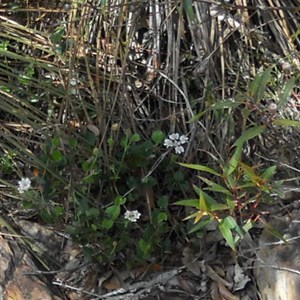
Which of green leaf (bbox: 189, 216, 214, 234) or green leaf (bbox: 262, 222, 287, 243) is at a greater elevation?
green leaf (bbox: 189, 216, 214, 234)

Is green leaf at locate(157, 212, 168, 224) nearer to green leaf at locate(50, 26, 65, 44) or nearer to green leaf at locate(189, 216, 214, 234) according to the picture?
green leaf at locate(189, 216, 214, 234)

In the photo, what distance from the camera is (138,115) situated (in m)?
2.36

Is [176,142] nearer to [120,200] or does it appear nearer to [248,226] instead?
[120,200]

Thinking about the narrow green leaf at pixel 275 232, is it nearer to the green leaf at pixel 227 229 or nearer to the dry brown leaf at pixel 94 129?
the green leaf at pixel 227 229

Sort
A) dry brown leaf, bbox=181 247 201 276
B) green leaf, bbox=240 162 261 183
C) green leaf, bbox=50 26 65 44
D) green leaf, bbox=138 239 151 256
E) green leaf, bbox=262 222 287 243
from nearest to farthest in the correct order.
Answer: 1. green leaf, bbox=240 162 261 183
2. green leaf, bbox=262 222 287 243
3. green leaf, bbox=138 239 151 256
4. dry brown leaf, bbox=181 247 201 276
5. green leaf, bbox=50 26 65 44

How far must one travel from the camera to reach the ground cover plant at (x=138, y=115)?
6.98 feet

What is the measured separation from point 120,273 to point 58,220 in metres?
0.25

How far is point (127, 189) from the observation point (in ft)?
7.29

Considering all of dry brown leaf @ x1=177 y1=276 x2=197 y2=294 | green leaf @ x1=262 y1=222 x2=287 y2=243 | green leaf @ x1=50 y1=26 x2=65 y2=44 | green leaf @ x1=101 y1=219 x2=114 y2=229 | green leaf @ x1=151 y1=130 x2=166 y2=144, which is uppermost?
green leaf @ x1=50 y1=26 x2=65 y2=44

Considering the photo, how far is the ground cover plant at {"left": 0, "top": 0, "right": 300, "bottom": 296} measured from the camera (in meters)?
2.13

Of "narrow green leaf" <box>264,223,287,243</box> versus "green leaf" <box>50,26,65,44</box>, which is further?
"green leaf" <box>50,26,65,44</box>

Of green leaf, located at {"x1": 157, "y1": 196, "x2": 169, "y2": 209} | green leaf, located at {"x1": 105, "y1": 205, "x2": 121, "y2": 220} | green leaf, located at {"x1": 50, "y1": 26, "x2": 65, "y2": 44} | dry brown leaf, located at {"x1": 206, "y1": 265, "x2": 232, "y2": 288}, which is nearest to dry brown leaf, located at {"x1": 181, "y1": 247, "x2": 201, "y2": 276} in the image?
dry brown leaf, located at {"x1": 206, "y1": 265, "x2": 232, "y2": 288}

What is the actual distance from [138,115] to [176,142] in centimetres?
22

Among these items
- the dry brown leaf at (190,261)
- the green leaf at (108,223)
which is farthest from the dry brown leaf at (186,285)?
the green leaf at (108,223)
